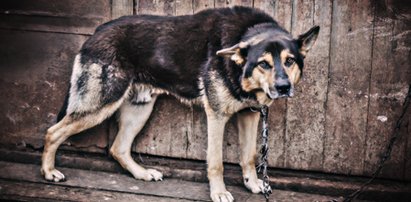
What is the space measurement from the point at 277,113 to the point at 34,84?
Result: 2.53m

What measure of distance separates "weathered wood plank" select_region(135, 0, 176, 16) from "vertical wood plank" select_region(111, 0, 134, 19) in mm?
71

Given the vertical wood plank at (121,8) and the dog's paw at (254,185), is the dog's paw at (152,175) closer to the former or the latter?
the dog's paw at (254,185)

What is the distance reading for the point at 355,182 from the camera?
479cm

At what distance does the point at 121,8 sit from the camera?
4902mm

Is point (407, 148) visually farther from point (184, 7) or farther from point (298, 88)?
point (184, 7)

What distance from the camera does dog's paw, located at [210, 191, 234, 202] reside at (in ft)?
14.5

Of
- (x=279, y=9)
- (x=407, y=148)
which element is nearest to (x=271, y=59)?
(x=279, y=9)

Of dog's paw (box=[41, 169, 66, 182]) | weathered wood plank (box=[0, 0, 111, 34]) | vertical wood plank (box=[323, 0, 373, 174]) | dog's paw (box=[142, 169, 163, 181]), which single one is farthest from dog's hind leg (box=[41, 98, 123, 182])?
vertical wood plank (box=[323, 0, 373, 174])

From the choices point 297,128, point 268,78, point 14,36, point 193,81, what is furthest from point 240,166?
point 14,36

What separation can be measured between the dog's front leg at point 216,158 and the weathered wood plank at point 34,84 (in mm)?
1345

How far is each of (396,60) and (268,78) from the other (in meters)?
1.38

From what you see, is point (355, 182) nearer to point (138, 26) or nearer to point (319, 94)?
point (319, 94)

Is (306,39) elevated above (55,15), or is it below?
below

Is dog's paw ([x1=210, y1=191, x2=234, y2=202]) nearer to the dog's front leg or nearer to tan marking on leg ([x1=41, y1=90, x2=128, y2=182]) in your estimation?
the dog's front leg
